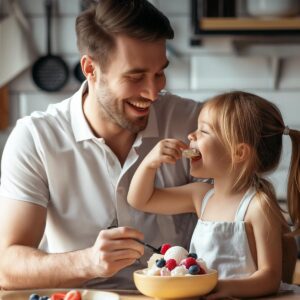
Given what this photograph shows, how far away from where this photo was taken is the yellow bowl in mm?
1535

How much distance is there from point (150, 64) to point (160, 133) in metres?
0.23

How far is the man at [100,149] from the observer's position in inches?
80.0

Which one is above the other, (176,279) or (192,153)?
(192,153)

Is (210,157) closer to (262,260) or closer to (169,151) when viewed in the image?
(169,151)

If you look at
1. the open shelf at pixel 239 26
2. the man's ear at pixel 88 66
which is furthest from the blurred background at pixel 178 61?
the man's ear at pixel 88 66

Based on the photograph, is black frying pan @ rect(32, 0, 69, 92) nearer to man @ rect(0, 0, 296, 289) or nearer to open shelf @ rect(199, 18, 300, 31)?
open shelf @ rect(199, 18, 300, 31)

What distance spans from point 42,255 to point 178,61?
1.83 metres

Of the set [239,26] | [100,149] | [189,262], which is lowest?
[189,262]

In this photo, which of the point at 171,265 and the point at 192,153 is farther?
the point at 192,153

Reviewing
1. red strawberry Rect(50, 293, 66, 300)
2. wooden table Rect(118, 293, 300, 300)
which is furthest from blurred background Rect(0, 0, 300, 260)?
red strawberry Rect(50, 293, 66, 300)

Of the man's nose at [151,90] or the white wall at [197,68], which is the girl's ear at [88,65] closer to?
the man's nose at [151,90]

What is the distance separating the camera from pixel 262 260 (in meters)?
1.72

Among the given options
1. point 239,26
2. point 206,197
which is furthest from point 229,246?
point 239,26

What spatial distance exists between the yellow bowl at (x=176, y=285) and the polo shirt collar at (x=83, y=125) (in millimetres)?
619
